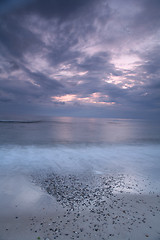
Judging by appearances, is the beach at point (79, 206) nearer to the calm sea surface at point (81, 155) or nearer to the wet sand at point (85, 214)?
the wet sand at point (85, 214)

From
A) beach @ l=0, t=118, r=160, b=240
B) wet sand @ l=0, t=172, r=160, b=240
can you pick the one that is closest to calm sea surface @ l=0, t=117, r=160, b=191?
beach @ l=0, t=118, r=160, b=240

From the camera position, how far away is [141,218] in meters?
4.43

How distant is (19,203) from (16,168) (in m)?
4.52

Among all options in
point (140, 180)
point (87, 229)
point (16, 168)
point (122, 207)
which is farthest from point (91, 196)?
point (16, 168)

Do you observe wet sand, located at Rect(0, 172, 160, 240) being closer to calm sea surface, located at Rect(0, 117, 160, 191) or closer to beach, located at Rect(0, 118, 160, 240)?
beach, located at Rect(0, 118, 160, 240)

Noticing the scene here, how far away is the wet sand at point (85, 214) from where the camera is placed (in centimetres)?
381

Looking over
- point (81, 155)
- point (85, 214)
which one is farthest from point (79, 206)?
point (81, 155)

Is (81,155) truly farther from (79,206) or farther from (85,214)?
(85,214)

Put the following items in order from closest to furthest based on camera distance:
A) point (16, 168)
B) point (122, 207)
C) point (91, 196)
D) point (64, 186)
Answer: point (122, 207) < point (91, 196) < point (64, 186) < point (16, 168)

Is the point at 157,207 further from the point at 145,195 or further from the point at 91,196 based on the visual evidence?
the point at 91,196

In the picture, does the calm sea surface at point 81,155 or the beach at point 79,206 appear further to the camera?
the calm sea surface at point 81,155

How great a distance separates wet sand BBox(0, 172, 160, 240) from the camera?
3809 millimetres

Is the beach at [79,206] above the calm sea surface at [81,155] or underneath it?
above

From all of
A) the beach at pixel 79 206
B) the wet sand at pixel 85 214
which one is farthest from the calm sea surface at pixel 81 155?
the wet sand at pixel 85 214
